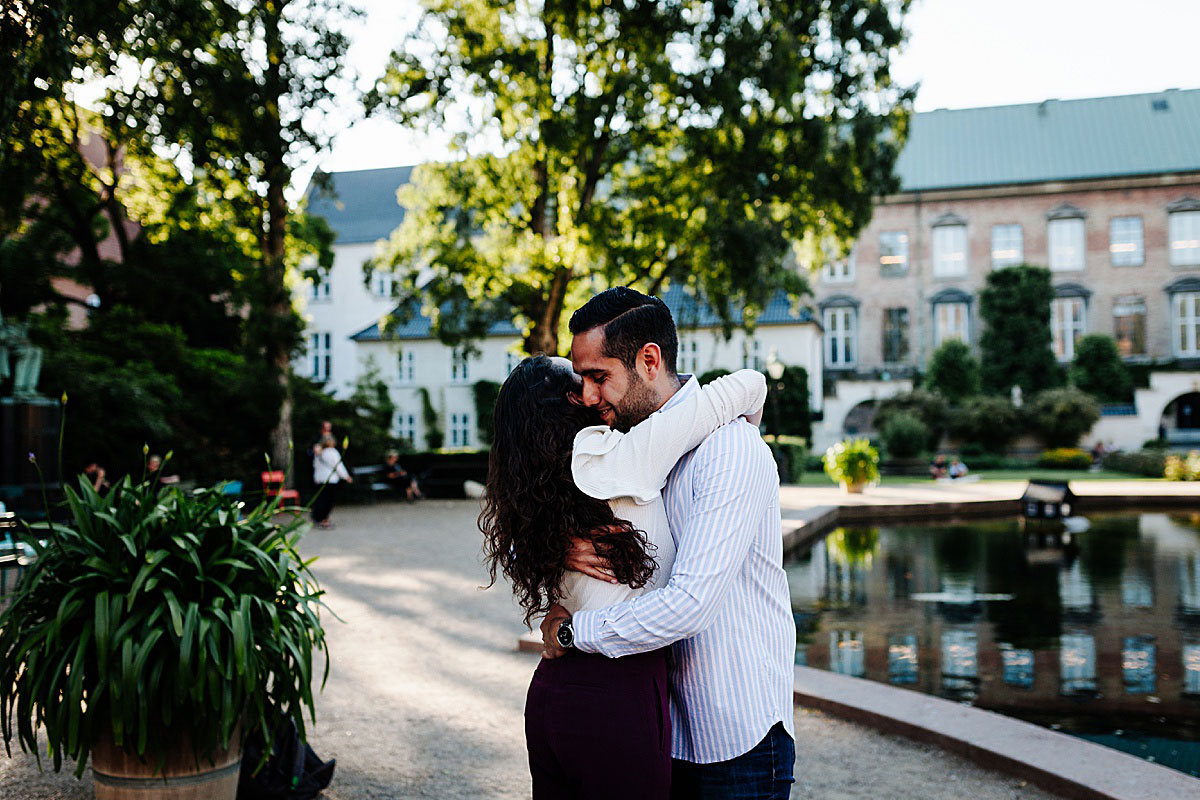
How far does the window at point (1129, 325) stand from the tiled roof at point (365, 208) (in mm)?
34743

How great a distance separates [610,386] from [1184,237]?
170 ft

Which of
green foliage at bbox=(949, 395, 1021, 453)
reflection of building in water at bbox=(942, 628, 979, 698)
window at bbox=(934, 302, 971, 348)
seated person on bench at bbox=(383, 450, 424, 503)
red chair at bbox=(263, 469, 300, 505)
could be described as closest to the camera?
red chair at bbox=(263, 469, 300, 505)

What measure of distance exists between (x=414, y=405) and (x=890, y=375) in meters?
20.9

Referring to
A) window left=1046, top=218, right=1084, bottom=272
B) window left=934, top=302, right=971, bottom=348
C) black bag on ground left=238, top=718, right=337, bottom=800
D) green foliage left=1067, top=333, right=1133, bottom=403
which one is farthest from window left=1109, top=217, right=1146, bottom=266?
black bag on ground left=238, top=718, right=337, bottom=800

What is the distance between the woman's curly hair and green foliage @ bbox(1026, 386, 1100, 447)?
40.9 meters

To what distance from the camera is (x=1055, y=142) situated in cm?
4859

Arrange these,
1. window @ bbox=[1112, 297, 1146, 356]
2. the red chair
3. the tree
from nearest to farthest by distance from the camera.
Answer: the red chair < the tree < window @ bbox=[1112, 297, 1146, 356]

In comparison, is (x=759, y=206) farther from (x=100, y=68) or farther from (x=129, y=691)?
(x=129, y=691)

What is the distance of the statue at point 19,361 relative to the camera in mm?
14805

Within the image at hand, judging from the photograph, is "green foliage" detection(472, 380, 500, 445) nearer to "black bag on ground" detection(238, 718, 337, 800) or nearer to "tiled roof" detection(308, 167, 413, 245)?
"tiled roof" detection(308, 167, 413, 245)

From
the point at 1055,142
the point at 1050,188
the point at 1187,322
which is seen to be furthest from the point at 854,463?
the point at 1055,142

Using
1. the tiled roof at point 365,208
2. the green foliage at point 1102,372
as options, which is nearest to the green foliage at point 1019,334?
the green foliage at point 1102,372

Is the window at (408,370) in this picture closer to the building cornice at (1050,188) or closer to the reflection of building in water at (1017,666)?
the building cornice at (1050,188)

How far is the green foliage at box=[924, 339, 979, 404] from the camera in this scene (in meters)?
42.1
